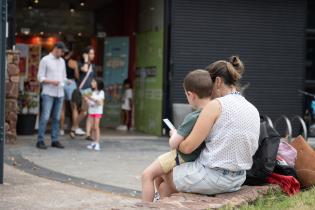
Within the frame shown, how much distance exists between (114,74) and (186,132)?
422 inches

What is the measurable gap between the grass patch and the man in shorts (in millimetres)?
659

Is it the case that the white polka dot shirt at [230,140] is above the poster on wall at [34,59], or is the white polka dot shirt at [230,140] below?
below

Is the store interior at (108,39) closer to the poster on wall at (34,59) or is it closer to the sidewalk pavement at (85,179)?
the poster on wall at (34,59)

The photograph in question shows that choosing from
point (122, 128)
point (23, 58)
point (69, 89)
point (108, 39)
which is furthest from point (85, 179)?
point (108, 39)

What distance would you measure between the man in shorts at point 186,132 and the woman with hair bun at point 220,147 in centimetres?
8

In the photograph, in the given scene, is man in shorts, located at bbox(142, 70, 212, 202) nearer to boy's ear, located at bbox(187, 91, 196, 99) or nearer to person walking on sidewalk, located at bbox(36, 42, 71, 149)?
boy's ear, located at bbox(187, 91, 196, 99)

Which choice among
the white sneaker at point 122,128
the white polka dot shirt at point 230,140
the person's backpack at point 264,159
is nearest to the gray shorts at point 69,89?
the white sneaker at point 122,128

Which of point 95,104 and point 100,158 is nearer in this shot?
point 100,158

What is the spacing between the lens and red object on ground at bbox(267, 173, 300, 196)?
5.46 metres

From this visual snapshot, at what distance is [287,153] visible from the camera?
18.5ft

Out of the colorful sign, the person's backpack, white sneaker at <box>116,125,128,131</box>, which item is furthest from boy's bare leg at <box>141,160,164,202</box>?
white sneaker at <box>116,125,128,131</box>

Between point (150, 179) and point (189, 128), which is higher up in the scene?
point (189, 128)

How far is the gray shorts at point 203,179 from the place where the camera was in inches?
196

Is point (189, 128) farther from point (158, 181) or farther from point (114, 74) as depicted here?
point (114, 74)
